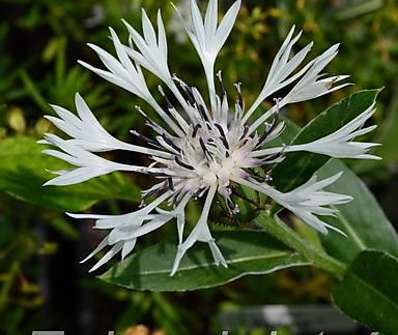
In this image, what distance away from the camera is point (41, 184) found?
30.3 inches

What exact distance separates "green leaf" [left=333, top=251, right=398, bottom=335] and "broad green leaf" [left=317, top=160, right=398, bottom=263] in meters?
0.06

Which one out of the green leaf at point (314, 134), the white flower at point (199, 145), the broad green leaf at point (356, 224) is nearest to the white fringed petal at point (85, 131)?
the white flower at point (199, 145)

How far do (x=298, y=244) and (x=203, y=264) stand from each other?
0.26 ft

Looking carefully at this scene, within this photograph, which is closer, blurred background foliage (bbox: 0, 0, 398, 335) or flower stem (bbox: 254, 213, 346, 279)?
flower stem (bbox: 254, 213, 346, 279)

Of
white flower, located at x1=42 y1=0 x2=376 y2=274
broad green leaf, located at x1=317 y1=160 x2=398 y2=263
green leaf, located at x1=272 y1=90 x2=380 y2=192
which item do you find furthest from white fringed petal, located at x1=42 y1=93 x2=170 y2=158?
broad green leaf, located at x1=317 y1=160 x2=398 y2=263

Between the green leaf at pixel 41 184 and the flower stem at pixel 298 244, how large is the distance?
143 mm

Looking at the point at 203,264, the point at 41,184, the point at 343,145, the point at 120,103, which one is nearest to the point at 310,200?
the point at 343,145

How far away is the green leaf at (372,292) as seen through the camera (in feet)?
2.39

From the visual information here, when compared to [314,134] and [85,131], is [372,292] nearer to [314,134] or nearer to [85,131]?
[314,134]

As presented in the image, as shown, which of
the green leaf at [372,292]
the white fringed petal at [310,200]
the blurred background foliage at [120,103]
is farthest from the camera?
the blurred background foliage at [120,103]

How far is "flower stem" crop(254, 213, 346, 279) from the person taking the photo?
695 millimetres

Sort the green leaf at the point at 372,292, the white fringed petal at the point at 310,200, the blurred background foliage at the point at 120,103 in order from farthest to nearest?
the blurred background foliage at the point at 120,103 → the green leaf at the point at 372,292 → the white fringed petal at the point at 310,200

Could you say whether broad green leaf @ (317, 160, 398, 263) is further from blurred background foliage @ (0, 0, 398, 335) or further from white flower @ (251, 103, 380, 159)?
blurred background foliage @ (0, 0, 398, 335)

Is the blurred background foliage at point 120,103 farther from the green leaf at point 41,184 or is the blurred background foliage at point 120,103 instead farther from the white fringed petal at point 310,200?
the white fringed petal at point 310,200
